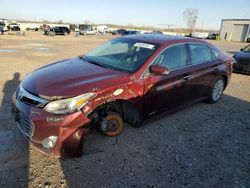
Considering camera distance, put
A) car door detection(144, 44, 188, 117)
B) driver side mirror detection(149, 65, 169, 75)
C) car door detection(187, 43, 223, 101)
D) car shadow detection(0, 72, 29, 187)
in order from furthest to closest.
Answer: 1. car door detection(187, 43, 223, 101)
2. car door detection(144, 44, 188, 117)
3. driver side mirror detection(149, 65, 169, 75)
4. car shadow detection(0, 72, 29, 187)

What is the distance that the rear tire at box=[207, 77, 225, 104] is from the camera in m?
5.35

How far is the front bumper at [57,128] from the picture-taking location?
2.79m

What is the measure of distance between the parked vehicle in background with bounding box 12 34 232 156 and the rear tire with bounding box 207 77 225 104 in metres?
0.17

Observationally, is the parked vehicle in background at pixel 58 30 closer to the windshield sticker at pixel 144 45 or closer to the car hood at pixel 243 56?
the car hood at pixel 243 56

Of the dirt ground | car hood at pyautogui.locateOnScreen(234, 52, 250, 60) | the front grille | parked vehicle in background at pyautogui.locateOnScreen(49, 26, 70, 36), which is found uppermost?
car hood at pyautogui.locateOnScreen(234, 52, 250, 60)

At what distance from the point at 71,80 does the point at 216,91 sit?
3.85 metres

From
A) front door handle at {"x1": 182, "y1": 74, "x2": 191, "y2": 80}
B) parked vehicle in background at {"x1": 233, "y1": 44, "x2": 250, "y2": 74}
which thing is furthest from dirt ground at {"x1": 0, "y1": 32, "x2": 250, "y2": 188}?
parked vehicle in background at {"x1": 233, "y1": 44, "x2": 250, "y2": 74}

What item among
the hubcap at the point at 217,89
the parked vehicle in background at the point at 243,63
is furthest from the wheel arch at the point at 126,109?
the parked vehicle in background at the point at 243,63

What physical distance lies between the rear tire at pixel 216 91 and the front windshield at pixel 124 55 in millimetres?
2247

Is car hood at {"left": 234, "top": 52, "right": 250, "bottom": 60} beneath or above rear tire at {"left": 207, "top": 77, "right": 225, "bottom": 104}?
above

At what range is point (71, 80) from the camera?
3229 mm

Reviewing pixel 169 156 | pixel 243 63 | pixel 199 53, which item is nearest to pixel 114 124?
pixel 169 156

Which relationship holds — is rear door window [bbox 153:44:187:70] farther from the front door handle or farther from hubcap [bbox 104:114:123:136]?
hubcap [bbox 104:114:123:136]

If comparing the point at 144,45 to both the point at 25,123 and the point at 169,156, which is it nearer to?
the point at 169,156
